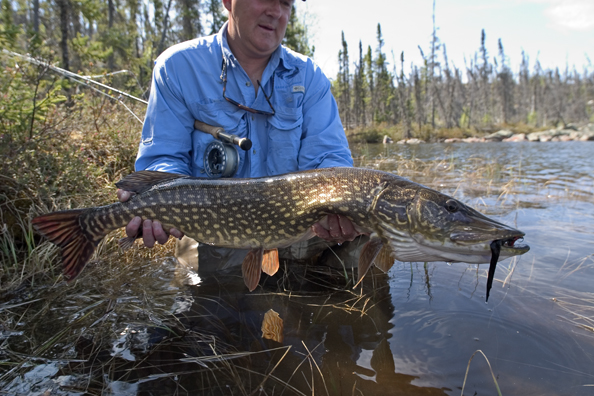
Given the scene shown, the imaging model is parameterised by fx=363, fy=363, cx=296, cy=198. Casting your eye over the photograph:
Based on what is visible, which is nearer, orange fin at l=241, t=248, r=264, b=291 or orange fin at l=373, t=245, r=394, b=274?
orange fin at l=373, t=245, r=394, b=274

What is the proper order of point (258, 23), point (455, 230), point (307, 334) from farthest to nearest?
point (258, 23) → point (307, 334) → point (455, 230)

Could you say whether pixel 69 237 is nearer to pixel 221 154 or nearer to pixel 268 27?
pixel 221 154

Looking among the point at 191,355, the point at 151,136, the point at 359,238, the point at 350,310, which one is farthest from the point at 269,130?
the point at 191,355

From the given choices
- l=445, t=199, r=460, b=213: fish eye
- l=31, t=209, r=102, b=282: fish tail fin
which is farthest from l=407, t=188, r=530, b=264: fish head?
l=31, t=209, r=102, b=282: fish tail fin

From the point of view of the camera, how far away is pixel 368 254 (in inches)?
85.4

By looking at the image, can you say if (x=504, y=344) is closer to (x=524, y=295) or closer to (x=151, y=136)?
(x=524, y=295)

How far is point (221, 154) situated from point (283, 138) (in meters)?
0.55

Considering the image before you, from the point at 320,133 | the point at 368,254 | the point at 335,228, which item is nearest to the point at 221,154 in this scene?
the point at 320,133

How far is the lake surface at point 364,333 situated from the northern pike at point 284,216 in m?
0.44

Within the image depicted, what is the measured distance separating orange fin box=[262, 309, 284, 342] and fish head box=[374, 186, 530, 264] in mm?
903

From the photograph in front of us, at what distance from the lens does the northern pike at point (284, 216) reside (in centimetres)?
204

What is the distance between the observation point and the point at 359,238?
3.30m

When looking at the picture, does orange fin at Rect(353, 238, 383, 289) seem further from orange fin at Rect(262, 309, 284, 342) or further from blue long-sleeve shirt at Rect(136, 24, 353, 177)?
blue long-sleeve shirt at Rect(136, 24, 353, 177)

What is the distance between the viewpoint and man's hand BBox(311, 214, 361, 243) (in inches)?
92.0
